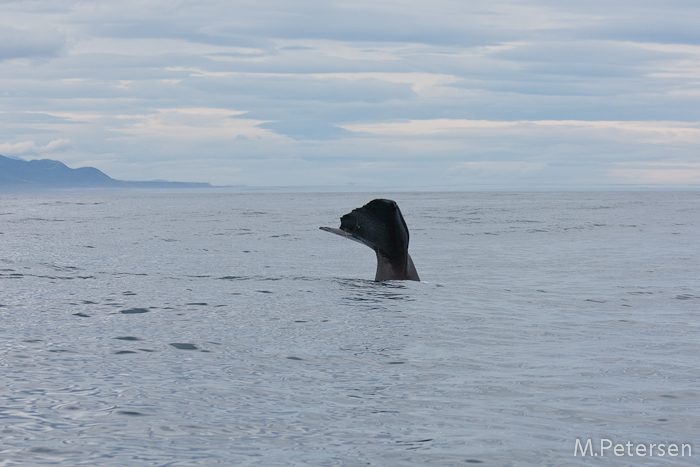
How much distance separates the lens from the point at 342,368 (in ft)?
24.8

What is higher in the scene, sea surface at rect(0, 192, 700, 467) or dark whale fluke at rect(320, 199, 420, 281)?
dark whale fluke at rect(320, 199, 420, 281)

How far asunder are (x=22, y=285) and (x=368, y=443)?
11220 millimetres

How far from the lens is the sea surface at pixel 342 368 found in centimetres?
528

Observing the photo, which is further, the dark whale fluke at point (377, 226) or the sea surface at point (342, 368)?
the dark whale fluke at point (377, 226)

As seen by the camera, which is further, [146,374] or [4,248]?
[4,248]

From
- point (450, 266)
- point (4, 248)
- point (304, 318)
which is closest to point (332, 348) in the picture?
point (304, 318)

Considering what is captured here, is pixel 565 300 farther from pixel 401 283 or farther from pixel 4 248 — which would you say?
pixel 4 248

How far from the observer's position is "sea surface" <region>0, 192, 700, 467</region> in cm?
528

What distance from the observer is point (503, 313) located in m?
11.2

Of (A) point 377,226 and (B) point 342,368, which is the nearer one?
(B) point 342,368

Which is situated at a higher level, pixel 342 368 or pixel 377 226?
pixel 377 226

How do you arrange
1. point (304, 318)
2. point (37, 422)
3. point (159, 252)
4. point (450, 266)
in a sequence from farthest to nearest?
point (159, 252)
point (450, 266)
point (304, 318)
point (37, 422)

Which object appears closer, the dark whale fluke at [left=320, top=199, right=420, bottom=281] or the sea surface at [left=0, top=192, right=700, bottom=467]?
the sea surface at [left=0, top=192, right=700, bottom=467]

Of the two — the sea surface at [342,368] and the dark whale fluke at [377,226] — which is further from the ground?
the dark whale fluke at [377,226]
